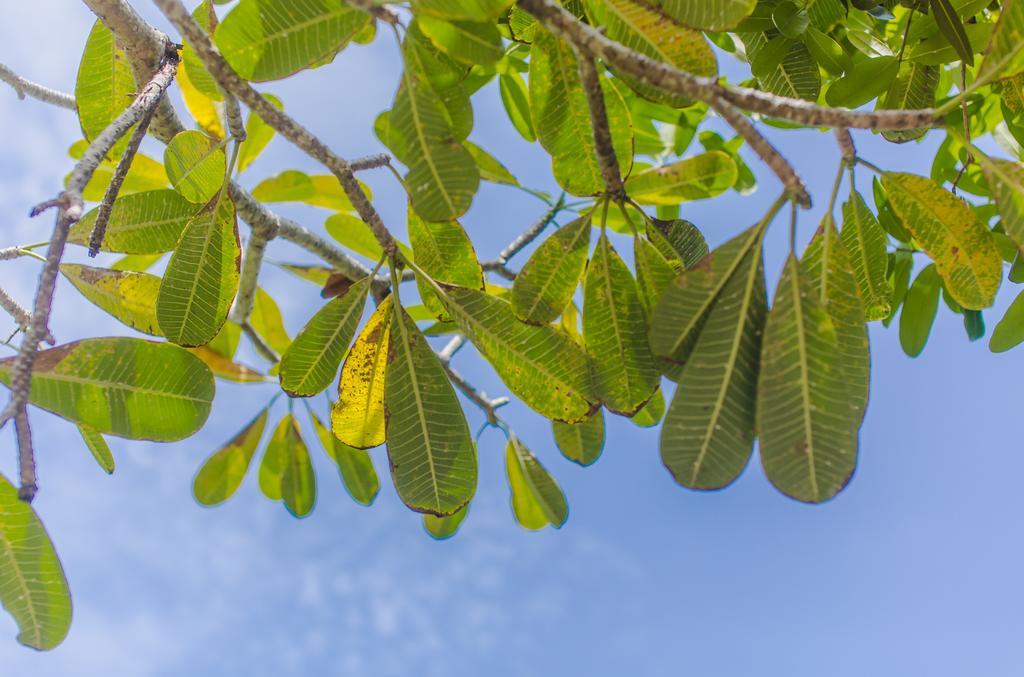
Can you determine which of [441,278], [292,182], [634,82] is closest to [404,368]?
[441,278]

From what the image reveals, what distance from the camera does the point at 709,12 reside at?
0.78 meters

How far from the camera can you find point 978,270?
3.00ft

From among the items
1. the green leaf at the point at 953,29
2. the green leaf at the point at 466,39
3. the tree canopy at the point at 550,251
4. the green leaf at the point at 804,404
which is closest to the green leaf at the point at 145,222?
the tree canopy at the point at 550,251

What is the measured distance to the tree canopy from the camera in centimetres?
76

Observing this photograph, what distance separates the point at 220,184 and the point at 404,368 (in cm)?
36

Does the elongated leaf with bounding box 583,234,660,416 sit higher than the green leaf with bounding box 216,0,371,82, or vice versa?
the green leaf with bounding box 216,0,371,82

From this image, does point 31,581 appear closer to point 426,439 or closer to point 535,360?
point 426,439

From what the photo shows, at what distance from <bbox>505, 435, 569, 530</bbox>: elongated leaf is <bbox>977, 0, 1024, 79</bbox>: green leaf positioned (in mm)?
1099

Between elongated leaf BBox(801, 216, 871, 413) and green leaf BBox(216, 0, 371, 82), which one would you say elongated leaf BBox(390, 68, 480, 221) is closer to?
green leaf BBox(216, 0, 371, 82)

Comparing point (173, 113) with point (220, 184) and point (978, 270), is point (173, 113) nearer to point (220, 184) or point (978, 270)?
point (220, 184)

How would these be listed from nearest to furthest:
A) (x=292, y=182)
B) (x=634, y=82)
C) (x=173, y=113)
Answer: (x=634, y=82)
(x=173, y=113)
(x=292, y=182)

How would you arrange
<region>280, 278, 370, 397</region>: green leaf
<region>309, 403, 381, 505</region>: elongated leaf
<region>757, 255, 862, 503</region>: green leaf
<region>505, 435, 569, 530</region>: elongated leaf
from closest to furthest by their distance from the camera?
1. <region>757, 255, 862, 503</region>: green leaf
2. <region>280, 278, 370, 397</region>: green leaf
3. <region>505, 435, 569, 530</region>: elongated leaf
4. <region>309, 403, 381, 505</region>: elongated leaf

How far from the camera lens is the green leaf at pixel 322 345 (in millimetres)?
1099

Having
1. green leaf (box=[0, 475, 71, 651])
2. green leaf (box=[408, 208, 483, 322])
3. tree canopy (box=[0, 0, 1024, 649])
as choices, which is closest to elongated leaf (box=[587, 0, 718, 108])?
tree canopy (box=[0, 0, 1024, 649])
